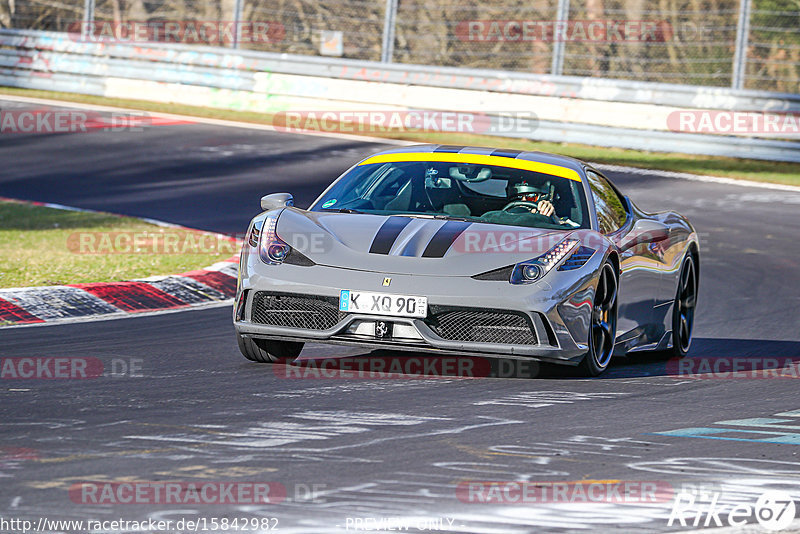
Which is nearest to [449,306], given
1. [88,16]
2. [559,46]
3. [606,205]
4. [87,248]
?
[606,205]

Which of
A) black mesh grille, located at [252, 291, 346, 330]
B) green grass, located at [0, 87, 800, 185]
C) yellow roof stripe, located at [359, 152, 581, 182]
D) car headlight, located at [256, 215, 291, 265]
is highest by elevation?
yellow roof stripe, located at [359, 152, 581, 182]

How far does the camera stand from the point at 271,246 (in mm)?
7344

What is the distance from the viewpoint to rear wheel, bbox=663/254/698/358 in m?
8.97

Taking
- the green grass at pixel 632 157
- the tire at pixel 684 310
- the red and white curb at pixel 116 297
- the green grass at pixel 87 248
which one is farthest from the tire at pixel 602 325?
the green grass at pixel 632 157

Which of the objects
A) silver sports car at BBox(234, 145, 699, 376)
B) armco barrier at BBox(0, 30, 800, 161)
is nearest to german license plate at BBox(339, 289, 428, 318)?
silver sports car at BBox(234, 145, 699, 376)

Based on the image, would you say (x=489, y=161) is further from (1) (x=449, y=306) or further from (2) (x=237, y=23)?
(2) (x=237, y=23)

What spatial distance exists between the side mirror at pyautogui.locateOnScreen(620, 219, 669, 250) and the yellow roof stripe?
0.47 m

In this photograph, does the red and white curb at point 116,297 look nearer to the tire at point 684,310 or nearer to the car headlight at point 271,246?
the car headlight at point 271,246

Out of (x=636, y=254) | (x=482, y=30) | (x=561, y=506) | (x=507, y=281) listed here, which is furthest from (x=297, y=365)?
(x=482, y=30)

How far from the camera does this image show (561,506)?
4527 millimetres

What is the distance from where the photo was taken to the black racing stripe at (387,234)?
280 inches

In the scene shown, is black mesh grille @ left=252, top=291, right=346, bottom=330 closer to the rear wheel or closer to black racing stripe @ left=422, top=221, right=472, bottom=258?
black racing stripe @ left=422, top=221, right=472, bottom=258

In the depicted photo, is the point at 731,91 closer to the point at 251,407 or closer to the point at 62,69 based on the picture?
the point at 62,69

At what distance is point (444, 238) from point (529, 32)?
2056 cm
